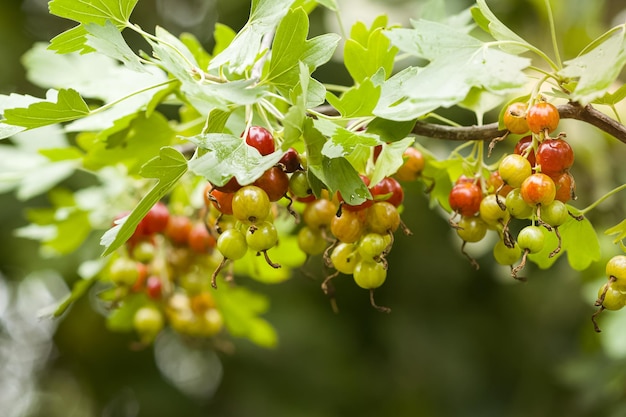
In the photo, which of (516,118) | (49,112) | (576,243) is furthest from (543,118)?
(49,112)

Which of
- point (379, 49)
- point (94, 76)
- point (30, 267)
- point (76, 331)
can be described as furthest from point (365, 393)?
point (379, 49)

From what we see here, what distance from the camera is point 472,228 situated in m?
0.77

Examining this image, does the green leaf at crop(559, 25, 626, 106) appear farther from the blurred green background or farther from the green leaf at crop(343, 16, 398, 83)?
the blurred green background

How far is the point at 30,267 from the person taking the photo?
6.80 feet

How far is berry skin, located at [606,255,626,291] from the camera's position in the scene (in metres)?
0.68

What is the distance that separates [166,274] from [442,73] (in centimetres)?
70

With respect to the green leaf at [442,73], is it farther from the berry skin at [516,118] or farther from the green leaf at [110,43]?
the green leaf at [110,43]

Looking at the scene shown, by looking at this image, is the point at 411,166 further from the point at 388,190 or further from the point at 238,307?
the point at 238,307

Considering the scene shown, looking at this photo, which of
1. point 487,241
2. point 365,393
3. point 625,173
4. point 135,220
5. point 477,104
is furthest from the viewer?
point 365,393

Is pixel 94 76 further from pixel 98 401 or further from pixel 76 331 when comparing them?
pixel 98 401

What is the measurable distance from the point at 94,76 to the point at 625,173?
151 cm

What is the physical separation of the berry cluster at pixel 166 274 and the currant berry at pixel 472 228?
0.45 metres

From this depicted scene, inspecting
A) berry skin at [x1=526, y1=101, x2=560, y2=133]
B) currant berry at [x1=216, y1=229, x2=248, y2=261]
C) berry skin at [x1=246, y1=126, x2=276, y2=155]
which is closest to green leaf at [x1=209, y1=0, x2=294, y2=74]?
berry skin at [x1=246, y1=126, x2=276, y2=155]

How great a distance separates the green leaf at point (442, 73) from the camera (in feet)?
1.96
